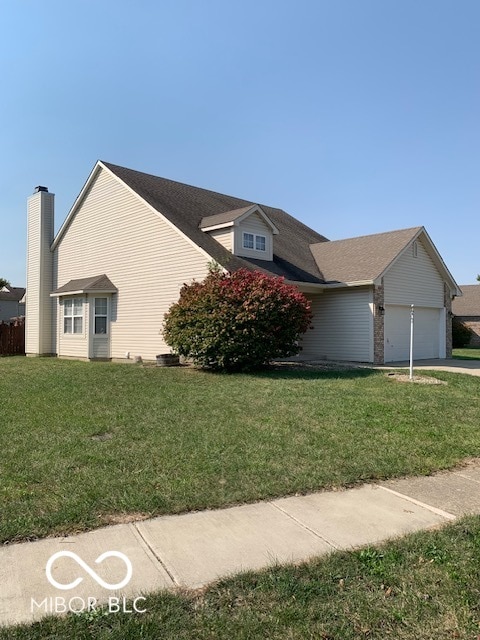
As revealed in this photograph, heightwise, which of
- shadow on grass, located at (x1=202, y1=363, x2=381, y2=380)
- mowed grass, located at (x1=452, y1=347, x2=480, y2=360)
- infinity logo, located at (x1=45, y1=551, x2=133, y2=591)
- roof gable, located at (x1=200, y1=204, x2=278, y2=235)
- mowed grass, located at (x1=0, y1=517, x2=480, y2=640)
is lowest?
mowed grass, located at (x1=0, y1=517, x2=480, y2=640)

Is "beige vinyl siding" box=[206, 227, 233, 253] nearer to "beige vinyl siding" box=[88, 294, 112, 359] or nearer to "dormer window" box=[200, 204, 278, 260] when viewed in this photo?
"dormer window" box=[200, 204, 278, 260]

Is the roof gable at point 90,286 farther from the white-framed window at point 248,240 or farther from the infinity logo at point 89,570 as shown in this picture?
the infinity logo at point 89,570

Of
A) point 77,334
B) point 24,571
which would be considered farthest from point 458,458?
point 77,334

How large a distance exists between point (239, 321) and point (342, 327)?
6345 millimetres

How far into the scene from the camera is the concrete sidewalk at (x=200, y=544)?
311 cm

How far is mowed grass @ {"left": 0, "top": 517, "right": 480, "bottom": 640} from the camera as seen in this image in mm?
2715

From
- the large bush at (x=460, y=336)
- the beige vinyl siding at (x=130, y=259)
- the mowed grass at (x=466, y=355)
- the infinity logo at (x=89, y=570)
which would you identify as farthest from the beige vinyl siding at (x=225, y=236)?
the large bush at (x=460, y=336)

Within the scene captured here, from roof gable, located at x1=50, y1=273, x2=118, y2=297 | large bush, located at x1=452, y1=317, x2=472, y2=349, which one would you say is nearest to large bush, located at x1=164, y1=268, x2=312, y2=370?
roof gable, located at x1=50, y1=273, x2=118, y2=297

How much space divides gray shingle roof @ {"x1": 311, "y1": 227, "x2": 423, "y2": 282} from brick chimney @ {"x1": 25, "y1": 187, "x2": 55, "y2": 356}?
12.6m

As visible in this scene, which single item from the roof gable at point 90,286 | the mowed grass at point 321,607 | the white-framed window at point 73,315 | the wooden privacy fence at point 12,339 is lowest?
the mowed grass at point 321,607

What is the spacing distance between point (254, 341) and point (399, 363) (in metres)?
7.20

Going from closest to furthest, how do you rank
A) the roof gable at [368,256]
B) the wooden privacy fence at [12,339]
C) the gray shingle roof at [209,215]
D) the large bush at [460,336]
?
the gray shingle roof at [209,215], the roof gable at [368,256], the wooden privacy fence at [12,339], the large bush at [460,336]

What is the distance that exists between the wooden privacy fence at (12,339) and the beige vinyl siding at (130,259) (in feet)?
14.3

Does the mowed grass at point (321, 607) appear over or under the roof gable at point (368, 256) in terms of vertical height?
under
